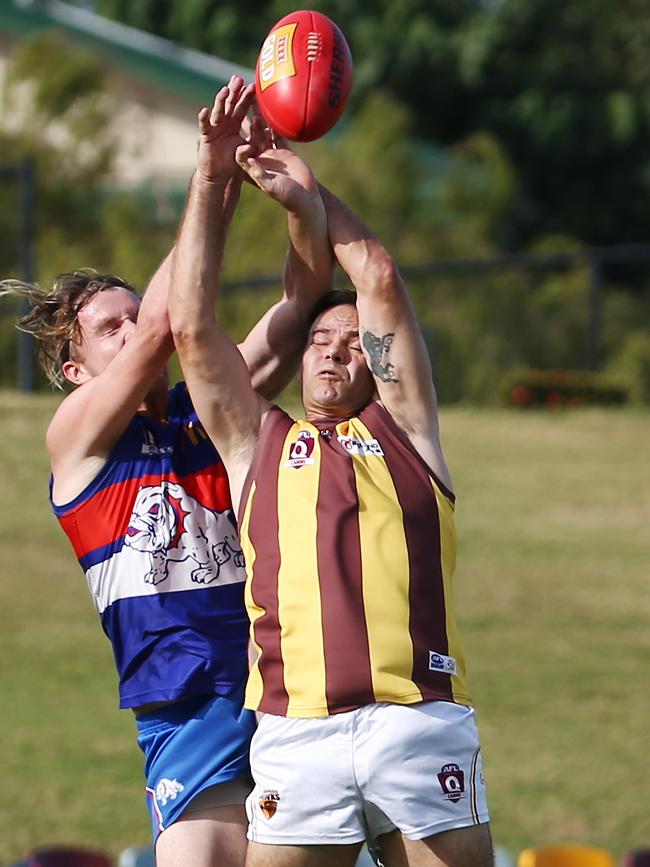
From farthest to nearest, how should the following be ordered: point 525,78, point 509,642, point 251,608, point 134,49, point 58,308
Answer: point 525,78
point 134,49
point 509,642
point 58,308
point 251,608

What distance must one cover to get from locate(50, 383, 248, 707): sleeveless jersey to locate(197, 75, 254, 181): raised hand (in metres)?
0.73

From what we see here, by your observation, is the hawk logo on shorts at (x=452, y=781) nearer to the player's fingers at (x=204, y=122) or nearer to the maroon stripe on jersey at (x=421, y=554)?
the maroon stripe on jersey at (x=421, y=554)

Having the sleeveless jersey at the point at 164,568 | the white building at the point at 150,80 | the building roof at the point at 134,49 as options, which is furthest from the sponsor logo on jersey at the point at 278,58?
the building roof at the point at 134,49

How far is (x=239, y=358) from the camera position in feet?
12.1

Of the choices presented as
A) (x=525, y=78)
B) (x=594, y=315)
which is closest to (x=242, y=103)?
(x=594, y=315)

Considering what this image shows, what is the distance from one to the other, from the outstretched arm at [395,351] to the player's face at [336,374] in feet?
0.19

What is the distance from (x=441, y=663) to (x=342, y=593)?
27 cm

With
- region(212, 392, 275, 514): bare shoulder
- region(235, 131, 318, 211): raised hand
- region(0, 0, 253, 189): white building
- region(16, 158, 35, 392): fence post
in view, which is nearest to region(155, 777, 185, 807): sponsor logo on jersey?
region(212, 392, 275, 514): bare shoulder

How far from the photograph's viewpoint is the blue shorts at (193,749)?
3.85 m

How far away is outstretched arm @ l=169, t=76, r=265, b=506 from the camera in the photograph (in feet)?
11.9

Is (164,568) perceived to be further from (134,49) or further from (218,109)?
(134,49)

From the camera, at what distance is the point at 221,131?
3.72 m

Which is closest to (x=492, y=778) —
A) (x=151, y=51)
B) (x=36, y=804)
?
(x=36, y=804)

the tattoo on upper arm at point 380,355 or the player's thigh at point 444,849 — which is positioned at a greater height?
the tattoo on upper arm at point 380,355
